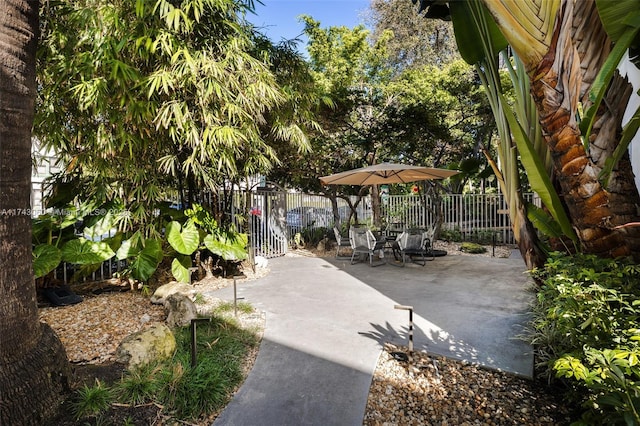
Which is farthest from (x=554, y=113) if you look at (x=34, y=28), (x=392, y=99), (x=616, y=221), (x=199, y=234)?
(x=392, y=99)

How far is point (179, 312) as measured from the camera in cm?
363

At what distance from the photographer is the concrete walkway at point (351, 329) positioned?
2352 millimetres

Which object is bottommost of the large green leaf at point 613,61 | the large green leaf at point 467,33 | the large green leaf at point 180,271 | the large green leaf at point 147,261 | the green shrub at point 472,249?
the green shrub at point 472,249

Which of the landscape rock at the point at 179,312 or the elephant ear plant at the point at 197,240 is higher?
the elephant ear plant at the point at 197,240

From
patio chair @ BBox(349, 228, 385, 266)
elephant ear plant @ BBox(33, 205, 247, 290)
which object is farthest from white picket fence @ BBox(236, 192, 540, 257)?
elephant ear plant @ BBox(33, 205, 247, 290)

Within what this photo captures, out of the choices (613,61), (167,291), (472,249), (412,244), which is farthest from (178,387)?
(472,249)

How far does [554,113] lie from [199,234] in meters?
5.07

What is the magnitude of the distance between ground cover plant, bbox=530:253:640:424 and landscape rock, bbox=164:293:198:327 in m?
3.38

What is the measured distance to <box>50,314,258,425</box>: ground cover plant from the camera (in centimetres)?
201

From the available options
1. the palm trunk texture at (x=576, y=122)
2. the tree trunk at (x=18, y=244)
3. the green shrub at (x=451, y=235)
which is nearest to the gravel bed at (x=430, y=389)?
the tree trunk at (x=18, y=244)

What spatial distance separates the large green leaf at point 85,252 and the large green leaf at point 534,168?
500 cm

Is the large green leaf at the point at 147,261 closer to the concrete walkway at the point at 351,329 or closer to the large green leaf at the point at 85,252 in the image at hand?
the large green leaf at the point at 85,252

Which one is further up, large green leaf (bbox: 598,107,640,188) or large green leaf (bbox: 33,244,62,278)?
large green leaf (bbox: 598,107,640,188)

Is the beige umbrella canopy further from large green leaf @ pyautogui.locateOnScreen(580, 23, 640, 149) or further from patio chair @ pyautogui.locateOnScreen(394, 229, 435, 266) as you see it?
large green leaf @ pyautogui.locateOnScreen(580, 23, 640, 149)
